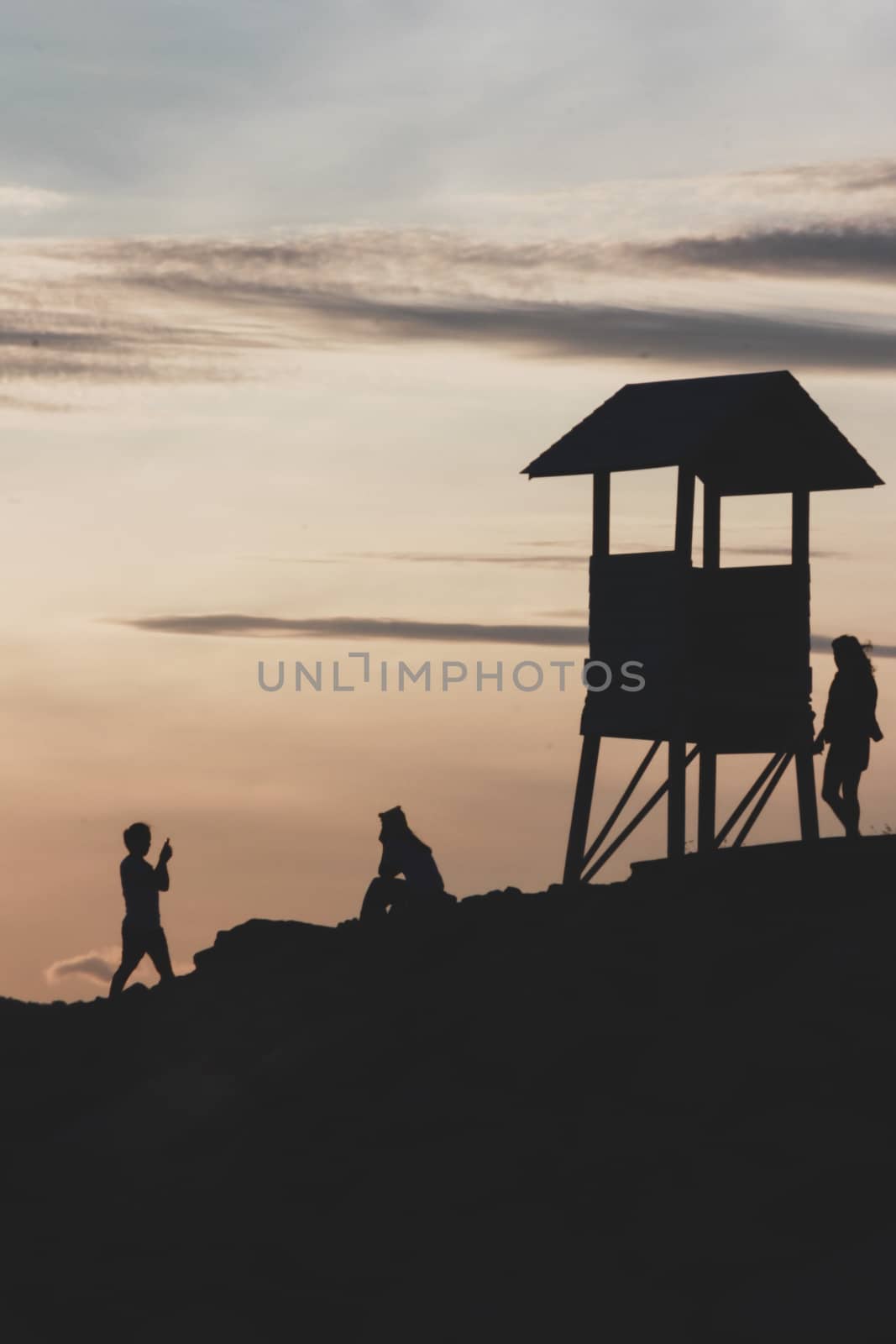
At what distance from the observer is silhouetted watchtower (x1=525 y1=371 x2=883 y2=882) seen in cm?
1847

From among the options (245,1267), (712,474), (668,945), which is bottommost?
(245,1267)

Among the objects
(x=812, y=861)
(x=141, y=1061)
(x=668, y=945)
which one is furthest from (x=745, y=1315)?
(x=141, y=1061)

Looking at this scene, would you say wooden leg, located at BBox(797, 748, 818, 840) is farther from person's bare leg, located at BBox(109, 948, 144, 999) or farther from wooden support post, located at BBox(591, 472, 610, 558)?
person's bare leg, located at BBox(109, 948, 144, 999)

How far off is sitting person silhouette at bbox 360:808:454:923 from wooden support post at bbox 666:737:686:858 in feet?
7.96

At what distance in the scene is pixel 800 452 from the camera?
779 inches

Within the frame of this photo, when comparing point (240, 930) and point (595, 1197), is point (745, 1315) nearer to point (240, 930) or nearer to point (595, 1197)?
point (595, 1197)

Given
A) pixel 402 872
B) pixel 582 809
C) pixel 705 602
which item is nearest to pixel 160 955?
pixel 402 872

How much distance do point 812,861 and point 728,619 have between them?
2.99 m

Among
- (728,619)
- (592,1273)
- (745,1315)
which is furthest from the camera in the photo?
(728,619)

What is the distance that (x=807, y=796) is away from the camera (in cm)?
1988

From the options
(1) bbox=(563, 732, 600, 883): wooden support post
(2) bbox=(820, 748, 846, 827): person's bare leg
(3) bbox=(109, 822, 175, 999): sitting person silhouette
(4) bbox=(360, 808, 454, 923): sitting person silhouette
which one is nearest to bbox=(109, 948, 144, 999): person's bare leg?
(3) bbox=(109, 822, 175, 999): sitting person silhouette

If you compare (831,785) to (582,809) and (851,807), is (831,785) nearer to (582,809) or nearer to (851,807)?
(851,807)

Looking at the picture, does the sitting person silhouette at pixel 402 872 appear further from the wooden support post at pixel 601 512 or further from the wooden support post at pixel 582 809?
the wooden support post at pixel 601 512

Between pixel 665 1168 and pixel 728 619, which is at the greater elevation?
pixel 728 619
